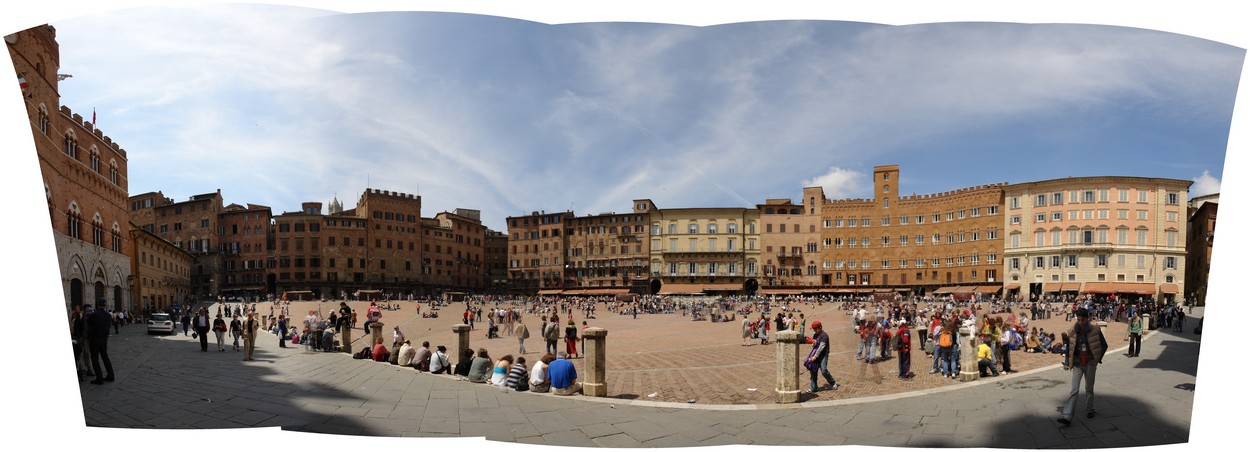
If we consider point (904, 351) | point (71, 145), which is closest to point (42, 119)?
point (71, 145)

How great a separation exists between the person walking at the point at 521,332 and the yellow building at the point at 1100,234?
5986mm

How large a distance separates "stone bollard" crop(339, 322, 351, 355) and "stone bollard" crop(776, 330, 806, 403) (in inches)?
198

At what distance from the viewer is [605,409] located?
5.50 meters

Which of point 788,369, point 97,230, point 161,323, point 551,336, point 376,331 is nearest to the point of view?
point 97,230

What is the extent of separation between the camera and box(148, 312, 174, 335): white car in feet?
19.0

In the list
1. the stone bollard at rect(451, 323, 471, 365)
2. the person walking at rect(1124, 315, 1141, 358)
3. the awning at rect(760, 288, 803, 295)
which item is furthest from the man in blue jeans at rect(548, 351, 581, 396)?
the person walking at rect(1124, 315, 1141, 358)

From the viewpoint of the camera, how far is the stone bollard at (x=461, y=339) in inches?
255

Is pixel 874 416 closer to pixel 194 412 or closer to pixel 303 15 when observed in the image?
pixel 194 412

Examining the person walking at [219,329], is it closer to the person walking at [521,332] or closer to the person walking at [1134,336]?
the person walking at [521,332]

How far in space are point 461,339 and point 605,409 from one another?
7.38ft

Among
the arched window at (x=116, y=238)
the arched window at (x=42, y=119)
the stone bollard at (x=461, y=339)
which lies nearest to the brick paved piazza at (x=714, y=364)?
the stone bollard at (x=461, y=339)

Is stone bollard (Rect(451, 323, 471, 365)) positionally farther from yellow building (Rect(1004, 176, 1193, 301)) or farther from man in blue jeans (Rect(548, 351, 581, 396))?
yellow building (Rect(1004, 176, 1193, 301))

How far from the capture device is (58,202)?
16.3 ft

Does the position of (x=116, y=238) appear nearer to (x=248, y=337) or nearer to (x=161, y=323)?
(x=161, y=323)
